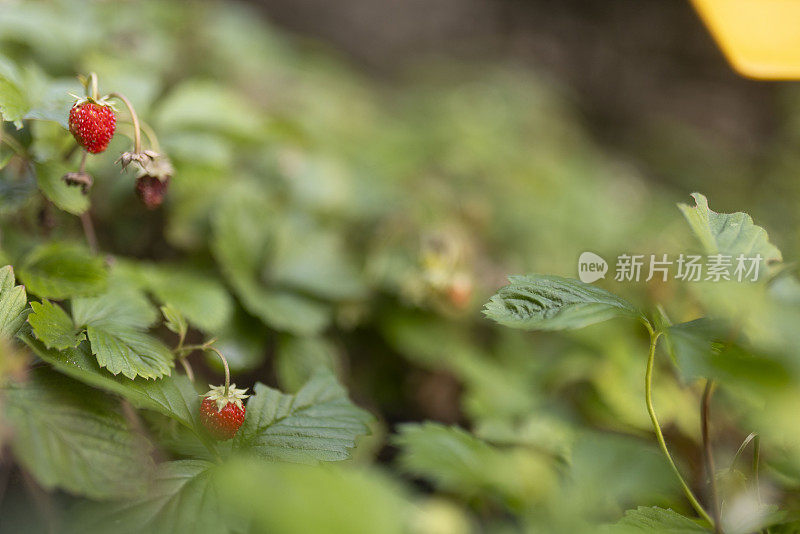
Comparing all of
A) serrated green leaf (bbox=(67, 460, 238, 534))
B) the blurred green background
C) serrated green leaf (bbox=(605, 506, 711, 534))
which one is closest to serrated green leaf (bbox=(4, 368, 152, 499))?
serrated green leaf (bbox=(67, 460, 238, 534))

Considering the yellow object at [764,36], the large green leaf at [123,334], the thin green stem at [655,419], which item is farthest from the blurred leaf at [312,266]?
the yellow object at [764,36]

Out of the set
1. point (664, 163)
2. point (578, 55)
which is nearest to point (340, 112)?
point (664, 163)

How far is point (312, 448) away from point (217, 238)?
581 mm

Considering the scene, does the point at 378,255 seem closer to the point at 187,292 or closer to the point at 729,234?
the point at 187,292

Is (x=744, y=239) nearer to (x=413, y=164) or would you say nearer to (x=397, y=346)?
(x=397, y=346)

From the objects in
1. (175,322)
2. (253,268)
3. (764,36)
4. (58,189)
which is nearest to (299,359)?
(253,268)

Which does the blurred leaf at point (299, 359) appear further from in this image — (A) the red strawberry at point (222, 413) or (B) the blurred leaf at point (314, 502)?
(B) the blurred leaf at point (314, 502)

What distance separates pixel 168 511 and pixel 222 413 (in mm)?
109

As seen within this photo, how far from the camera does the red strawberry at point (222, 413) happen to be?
60cm

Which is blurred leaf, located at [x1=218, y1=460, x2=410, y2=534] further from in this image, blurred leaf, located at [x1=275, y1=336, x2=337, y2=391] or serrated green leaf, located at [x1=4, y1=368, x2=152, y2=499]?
blurred leaf, located at [x1=275, y1=336, x2=337, y2=391]

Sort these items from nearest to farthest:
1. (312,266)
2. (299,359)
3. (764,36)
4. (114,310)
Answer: (114,310)
(764,36)
(299,359)
(312,266)

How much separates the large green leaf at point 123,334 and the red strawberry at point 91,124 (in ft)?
0.65

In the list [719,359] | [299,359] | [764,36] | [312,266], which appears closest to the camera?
[719,359]

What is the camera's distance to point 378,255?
1.30 meters
